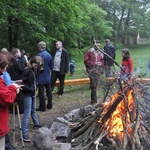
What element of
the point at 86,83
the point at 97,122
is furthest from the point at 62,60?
the point at 97,122

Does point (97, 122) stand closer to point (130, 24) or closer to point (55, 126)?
point (55, 126)

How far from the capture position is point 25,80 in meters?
4.94

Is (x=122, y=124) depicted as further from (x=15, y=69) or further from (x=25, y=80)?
(x=15, y=69)

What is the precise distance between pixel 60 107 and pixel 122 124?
302 cm

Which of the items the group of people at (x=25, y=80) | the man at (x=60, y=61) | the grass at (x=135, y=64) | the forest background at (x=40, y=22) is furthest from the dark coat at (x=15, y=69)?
the forest background at (x=40, y=22)

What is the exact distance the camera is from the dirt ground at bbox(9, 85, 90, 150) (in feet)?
17.2

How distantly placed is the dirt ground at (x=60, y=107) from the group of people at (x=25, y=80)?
0.57 feet

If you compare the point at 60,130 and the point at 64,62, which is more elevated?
the point at 64,62

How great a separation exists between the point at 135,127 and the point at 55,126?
1.79m

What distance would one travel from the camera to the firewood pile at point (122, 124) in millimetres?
4215

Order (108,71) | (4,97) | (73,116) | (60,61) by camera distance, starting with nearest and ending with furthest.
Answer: (4,97) → (108,71) → (73,116) → (60,61)

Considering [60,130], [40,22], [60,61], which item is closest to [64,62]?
[60,61]

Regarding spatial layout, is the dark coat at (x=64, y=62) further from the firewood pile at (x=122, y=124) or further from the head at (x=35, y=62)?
the firewood pile at (x=122, y=124)

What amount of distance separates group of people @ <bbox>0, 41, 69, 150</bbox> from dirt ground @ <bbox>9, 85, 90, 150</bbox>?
17cm
